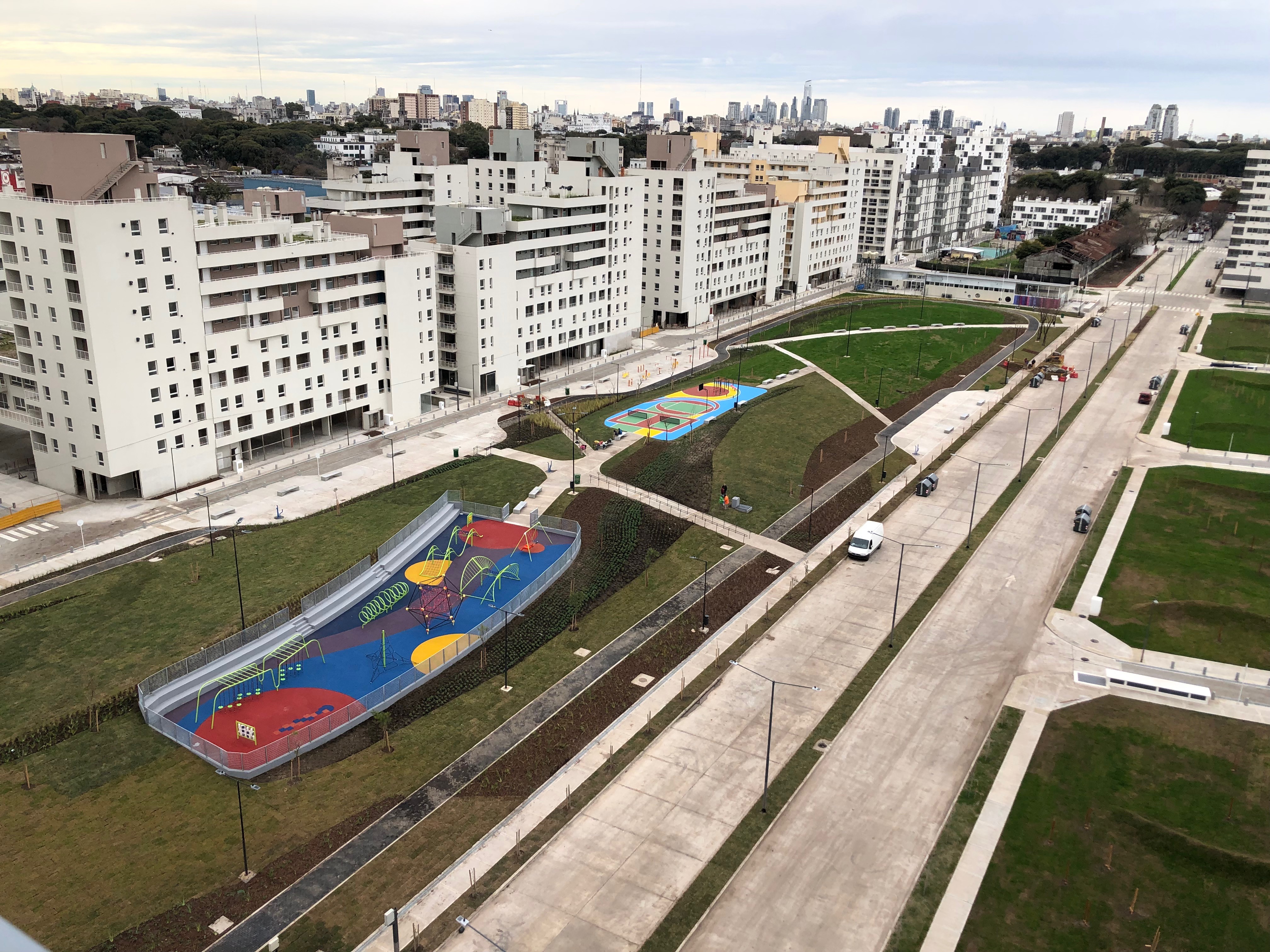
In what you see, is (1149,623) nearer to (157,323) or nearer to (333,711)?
(333,711)

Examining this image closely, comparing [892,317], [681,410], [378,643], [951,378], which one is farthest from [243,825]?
[892,317]

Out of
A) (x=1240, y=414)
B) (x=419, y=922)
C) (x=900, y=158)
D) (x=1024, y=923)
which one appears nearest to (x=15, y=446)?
(x=419, y=922)

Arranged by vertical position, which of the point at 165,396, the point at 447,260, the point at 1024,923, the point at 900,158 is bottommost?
the point at 1024,923

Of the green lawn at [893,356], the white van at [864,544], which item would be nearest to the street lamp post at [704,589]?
the white van at [864,544]

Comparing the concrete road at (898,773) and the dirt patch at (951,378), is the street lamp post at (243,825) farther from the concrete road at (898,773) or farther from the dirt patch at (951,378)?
the dirt patch at (951,378)

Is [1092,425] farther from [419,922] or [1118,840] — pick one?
[419,922]

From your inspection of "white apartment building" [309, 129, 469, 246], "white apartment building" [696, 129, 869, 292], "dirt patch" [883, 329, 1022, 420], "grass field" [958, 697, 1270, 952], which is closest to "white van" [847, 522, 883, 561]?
"grass field" [958, 697, 1270, 952]

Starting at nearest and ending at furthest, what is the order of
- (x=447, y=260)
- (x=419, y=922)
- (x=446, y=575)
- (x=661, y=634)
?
(x=419, y=922)
(x=661, y=634)
(x=446, y=575)
(x=447, y=260)
